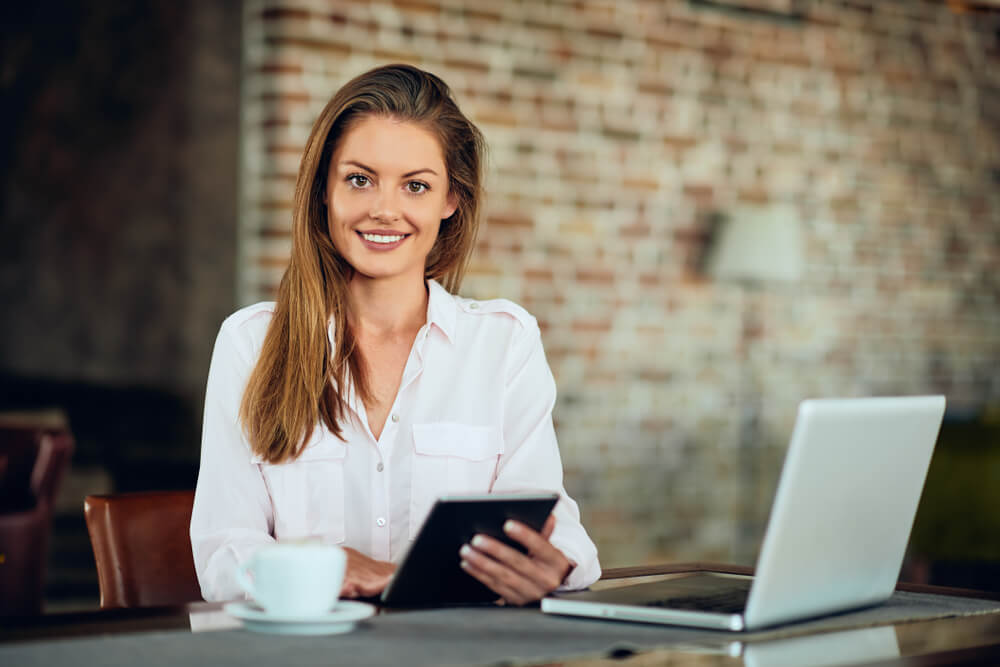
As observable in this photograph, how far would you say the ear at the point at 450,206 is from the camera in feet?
6.79

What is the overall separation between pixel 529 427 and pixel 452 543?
54 cm

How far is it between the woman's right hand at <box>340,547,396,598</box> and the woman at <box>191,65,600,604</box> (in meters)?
0.23

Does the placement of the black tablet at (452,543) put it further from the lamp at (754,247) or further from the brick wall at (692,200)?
the lamp at (754,247)

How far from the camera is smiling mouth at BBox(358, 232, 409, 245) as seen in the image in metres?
1.91

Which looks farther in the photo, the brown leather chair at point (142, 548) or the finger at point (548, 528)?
the brown leather chair at point (142, 548)

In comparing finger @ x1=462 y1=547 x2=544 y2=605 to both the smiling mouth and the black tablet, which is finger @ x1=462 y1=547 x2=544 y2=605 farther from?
the smiling mouth

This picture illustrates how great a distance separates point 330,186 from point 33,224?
3.97 m

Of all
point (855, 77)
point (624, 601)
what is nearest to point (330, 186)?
point (624, 601)

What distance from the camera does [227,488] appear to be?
1.76 meters

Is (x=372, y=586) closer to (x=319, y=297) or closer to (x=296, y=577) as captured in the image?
(x=296, y=577)

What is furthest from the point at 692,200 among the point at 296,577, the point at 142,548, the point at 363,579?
the point at 296,577

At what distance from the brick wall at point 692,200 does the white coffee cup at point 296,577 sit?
300 cm

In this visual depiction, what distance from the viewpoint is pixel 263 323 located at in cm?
191

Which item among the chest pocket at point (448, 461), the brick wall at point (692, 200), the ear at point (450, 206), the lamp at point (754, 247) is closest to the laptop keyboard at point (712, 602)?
the chest pocket at point (448, 461)
